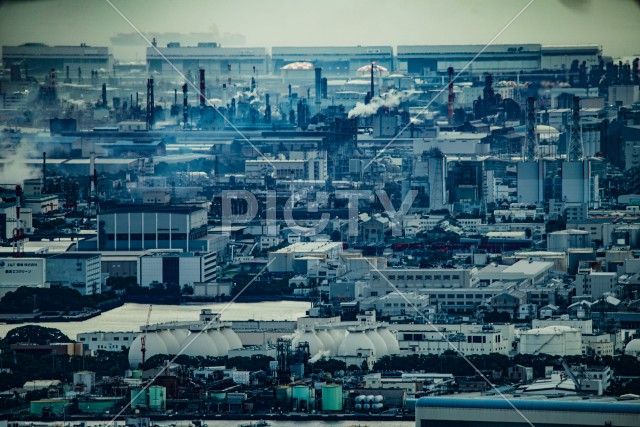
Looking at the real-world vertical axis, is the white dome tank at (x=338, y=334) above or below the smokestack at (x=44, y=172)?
below

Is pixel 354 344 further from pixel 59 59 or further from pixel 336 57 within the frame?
pixel 336 57

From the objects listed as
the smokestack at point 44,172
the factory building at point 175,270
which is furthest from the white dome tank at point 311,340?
the smokestack at point 44,172

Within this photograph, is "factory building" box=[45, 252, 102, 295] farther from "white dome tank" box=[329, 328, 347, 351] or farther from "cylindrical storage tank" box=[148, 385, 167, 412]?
"cylindrical storage tank" box=[148, 385, 167, 412]

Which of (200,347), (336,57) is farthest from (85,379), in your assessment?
(336,57)

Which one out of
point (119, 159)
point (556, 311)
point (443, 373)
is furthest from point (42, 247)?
point (119, 159)

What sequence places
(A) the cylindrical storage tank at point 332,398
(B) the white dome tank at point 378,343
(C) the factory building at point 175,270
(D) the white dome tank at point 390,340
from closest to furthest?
(A) the cylindrical storage tank at point 332,398
(B) the white dome tank at point 378,343
(D) the white dome tank at point 390,340
(C) the factory building at point 175,270

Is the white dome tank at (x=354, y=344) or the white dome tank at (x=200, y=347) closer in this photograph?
the white dome tank at (x=354, y=344)

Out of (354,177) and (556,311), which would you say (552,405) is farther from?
(354,177)

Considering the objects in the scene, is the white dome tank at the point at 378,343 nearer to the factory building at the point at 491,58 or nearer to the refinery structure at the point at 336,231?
the refinery structure at the point at 336,231
